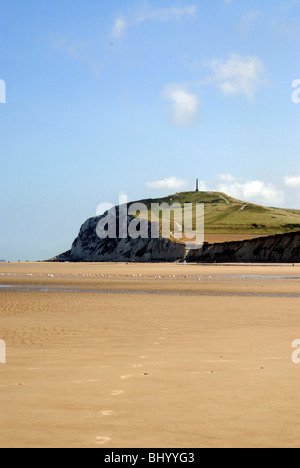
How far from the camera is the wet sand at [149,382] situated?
627 centimetres

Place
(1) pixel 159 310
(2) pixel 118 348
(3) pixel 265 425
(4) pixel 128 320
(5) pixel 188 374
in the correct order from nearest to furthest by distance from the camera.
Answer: (3) pixel 265 425 → (5) pixel 188 374 → (2) pixel 118 348 → (4) pixel 128 320 → (1) pixel 159 310

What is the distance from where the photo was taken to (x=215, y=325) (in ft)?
54.4

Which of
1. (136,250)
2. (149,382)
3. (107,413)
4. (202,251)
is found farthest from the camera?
(136,250)

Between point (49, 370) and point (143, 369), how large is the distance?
1.60 m

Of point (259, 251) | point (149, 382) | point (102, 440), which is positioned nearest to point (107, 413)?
point (102, 440)

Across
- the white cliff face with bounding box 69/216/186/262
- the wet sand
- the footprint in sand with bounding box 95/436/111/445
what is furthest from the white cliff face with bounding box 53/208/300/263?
the footprint in sand with bounding box 95/436/111/445

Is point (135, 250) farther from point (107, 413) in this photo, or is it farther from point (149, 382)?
point (107, 413)

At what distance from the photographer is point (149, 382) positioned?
9.01m

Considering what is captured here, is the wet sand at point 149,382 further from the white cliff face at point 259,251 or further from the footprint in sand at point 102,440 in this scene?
the white cliff face at point 259,251
